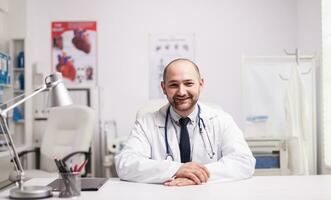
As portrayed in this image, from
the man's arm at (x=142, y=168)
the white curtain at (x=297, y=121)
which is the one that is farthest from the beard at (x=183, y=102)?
the white curtain at (x=297, y=121)

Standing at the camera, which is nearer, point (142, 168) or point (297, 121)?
point (142, 168)

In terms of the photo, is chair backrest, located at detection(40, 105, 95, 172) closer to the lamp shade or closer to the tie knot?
the tie knot

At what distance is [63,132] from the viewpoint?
12.2 feet

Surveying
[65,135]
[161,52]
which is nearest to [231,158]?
[65,135]

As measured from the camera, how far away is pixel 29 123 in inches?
160

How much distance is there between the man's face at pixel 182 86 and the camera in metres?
1.96

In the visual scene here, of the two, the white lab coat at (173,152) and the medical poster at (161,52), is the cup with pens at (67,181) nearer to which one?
the white lab coat at (173,152)

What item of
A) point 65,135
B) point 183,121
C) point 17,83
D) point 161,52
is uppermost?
point 161,52

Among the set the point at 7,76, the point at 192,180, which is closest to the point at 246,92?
the point at 192,180

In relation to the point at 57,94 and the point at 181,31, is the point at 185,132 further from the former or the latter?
the point at 181,31

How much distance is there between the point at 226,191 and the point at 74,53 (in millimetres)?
3201

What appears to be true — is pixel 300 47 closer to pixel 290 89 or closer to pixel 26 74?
pixel 290 89

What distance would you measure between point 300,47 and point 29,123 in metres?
2.94

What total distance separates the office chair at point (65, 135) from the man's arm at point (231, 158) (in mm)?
1753
